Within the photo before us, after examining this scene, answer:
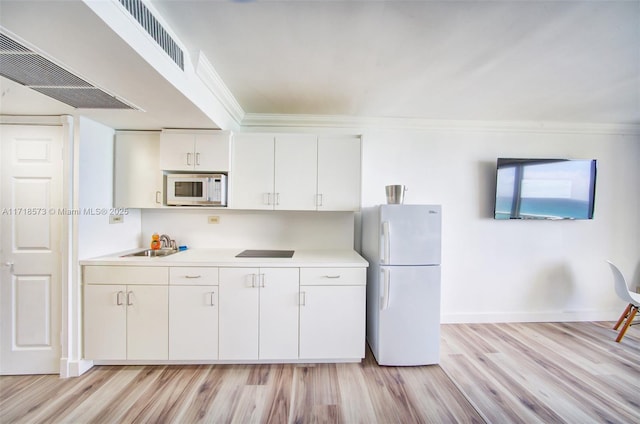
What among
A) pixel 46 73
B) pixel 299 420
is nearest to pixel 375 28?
pixel 46 73

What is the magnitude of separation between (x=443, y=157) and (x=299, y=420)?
9.86 ft

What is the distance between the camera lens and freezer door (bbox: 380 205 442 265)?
2.08m

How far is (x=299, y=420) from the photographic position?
159 centimetres

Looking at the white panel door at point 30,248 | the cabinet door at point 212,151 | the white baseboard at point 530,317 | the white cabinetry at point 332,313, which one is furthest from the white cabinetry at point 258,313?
the white baseboard at point 530,317

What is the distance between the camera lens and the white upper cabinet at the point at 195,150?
2281 millimetres

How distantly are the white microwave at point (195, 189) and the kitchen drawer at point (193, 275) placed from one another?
2.07 ft

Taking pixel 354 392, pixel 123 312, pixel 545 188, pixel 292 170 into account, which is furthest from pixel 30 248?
pixel 545 188

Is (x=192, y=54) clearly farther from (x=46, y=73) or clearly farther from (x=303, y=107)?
(x=303, y=107)

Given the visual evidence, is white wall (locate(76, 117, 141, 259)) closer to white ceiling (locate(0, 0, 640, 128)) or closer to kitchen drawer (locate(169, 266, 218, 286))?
white ceiling (locate(0, 0, 640, 128))

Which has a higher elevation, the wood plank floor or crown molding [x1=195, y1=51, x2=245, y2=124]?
crown molding [x1=195, y1=51, x2=245, y2=124]

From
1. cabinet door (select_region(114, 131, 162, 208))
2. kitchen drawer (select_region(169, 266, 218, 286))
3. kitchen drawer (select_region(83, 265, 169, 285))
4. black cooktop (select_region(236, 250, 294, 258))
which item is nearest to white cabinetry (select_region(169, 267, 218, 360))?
kitchen drawer (select_region(169, 266, 218, 286))

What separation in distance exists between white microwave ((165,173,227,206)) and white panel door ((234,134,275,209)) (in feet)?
0.44

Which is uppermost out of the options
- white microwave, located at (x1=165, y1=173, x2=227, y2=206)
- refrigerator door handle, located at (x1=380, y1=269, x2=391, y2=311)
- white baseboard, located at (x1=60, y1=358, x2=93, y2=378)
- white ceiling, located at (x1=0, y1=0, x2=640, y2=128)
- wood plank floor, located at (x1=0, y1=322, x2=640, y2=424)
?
white ceiling, located at (x1=0, y1=0, x2=640, y2=128)

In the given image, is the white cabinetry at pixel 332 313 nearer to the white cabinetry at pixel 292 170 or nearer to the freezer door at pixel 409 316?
the freezer door at pixel 409 316
